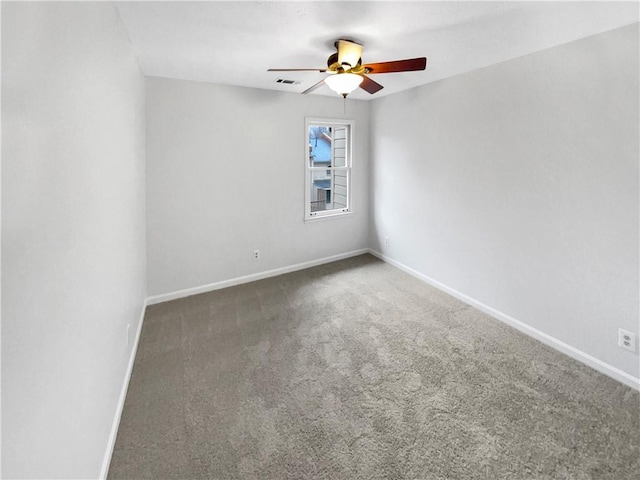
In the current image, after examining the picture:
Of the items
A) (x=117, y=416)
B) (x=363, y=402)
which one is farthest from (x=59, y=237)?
(x=363, y=402)

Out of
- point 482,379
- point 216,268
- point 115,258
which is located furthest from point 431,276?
point 115,258

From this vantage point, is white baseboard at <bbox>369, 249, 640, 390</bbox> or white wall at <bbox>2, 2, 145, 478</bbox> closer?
white wall at <bbox>2, 2, 145, 478</bbox>

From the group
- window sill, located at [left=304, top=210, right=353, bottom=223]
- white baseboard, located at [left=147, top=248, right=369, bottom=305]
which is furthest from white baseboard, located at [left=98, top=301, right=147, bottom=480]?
window sill, located at [left=304, top=210, right=353, bottom=223]

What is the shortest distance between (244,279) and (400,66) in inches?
121

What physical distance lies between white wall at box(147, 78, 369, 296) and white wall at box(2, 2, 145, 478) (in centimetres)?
156

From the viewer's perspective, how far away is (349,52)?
2508mm

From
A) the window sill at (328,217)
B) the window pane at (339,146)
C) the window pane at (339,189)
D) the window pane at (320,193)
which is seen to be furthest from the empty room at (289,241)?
the window pane at (320,193)

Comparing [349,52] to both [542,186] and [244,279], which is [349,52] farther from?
[244,279]

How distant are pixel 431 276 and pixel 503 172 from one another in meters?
1.58

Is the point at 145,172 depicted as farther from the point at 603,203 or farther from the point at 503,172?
the point at 603,203

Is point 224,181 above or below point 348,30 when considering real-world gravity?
below

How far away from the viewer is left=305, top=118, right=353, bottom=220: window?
182 inches

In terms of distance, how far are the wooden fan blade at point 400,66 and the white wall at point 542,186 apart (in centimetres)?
122

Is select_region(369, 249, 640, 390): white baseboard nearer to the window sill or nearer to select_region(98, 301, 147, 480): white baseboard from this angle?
the window sill
